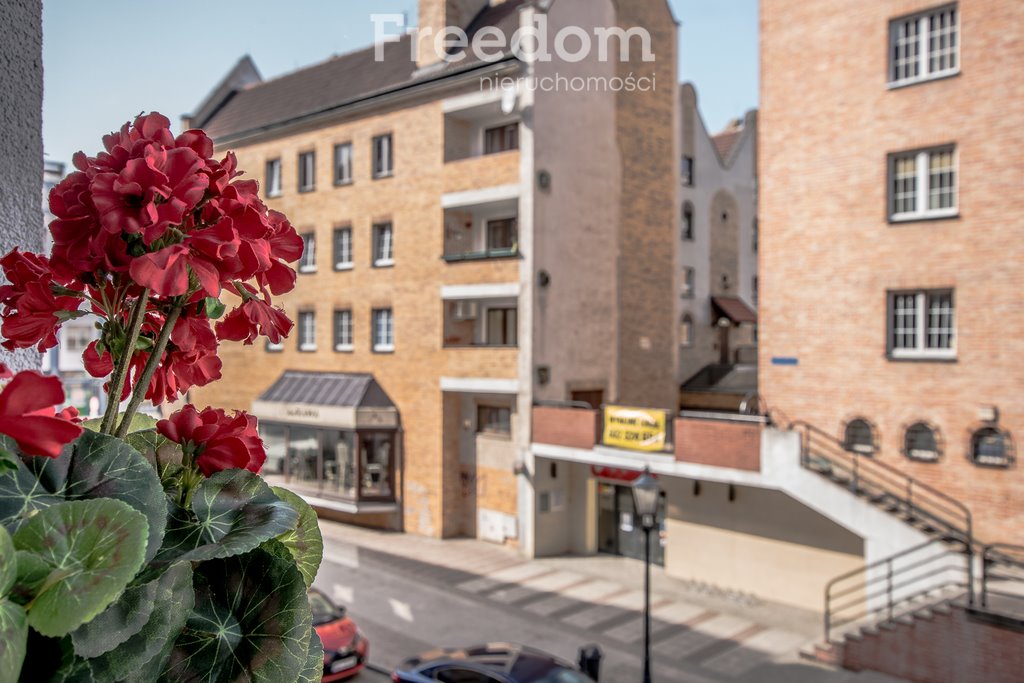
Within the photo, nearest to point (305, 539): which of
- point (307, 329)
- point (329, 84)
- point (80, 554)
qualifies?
point (80, 554)

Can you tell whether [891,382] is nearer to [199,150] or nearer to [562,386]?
[562,386]

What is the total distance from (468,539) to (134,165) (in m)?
24.1

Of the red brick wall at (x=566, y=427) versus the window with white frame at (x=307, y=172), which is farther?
the window with white frame at (x=307, y=172)

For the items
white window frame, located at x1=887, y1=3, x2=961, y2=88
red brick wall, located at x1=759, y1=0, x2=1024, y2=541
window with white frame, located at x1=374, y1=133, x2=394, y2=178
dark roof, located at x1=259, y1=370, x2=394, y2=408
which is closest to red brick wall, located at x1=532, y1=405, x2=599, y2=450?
red brick wall, located at x1=759, y1=0, x2=1024, y2=541

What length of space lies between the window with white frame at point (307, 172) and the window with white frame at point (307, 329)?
13.9ft

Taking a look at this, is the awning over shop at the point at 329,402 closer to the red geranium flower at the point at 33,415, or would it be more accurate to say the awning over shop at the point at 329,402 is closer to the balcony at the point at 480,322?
the balcony at the point at 480,322

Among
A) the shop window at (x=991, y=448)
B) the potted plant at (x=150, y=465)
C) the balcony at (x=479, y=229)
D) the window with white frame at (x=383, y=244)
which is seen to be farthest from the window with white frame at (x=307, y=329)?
the potted plant at (x=150, y=465)

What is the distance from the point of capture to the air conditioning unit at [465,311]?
2434cm

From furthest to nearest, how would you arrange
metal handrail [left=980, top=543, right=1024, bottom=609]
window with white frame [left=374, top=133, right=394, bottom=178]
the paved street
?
1. window with white frame [left=374, top=133, right=394, bottom=178]
2. the paved street
3. metal handrail [left=980, top=543, right=1024, bottom=609]

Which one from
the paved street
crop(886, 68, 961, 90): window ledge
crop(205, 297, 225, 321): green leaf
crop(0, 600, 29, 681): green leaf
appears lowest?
the paved street

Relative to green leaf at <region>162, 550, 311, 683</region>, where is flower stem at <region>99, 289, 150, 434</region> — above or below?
above

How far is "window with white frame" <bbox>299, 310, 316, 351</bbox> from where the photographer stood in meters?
28.0

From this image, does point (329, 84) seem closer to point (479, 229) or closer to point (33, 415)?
point (479, 229)

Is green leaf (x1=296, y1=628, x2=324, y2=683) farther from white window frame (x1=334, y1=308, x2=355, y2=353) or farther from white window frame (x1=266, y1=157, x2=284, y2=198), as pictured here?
white window frame (x1=266, y1=157, x2=284, y2=198)
